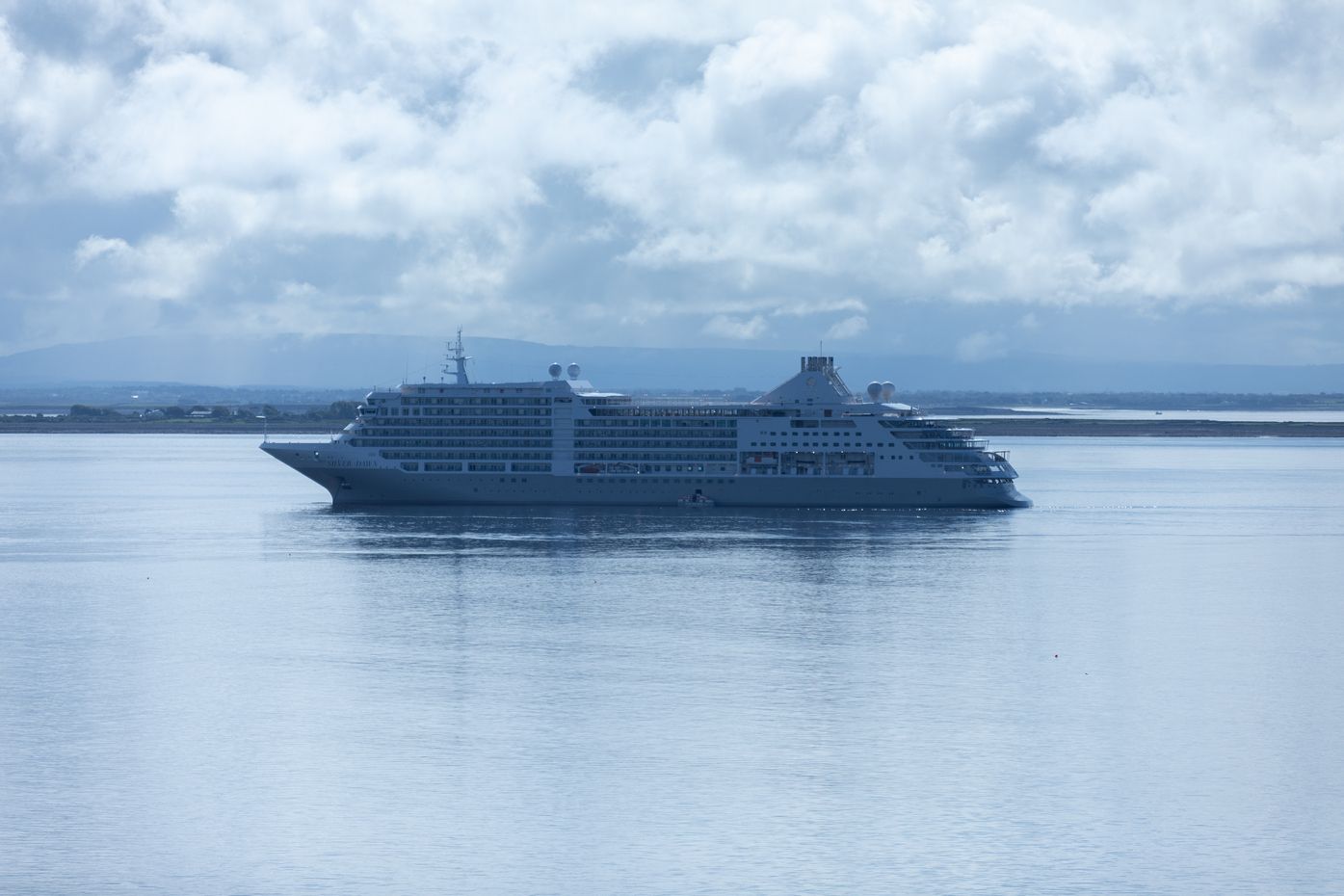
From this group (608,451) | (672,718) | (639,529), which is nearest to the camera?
(672,718)

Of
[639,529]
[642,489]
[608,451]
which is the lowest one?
[639,529]

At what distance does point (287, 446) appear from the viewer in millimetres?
84312

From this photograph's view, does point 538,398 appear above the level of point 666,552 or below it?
above

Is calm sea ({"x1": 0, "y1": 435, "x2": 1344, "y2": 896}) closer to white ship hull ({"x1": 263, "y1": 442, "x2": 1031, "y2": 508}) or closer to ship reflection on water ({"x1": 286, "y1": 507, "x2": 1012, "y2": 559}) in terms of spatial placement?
ship reflection on water ({"x1": 286, "y1": 507, "x2": 1012, "y2": 559})

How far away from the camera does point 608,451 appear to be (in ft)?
272

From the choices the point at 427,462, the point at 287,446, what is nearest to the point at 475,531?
the point at 427,462

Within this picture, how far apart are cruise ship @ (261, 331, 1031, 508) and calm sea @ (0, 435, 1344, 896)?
14.6 m

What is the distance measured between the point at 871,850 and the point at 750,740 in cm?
637

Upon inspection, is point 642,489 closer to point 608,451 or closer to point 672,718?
point 608,451

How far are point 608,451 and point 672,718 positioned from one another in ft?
162

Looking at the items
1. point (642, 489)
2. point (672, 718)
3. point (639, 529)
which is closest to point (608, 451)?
point (642, 489)

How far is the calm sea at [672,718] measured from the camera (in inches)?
1004

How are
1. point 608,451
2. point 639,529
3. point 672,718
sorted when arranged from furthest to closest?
point 608,451 → point 639,529 → point 672,718

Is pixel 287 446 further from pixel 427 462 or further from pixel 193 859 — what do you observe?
pixel 193 859
